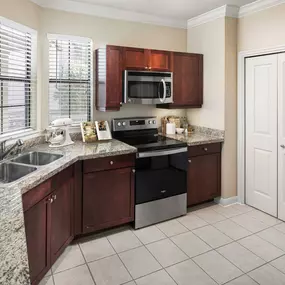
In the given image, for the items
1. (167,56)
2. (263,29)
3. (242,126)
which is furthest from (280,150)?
(167,56)

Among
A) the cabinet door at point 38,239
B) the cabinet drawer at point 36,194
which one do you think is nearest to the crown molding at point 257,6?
the cabinet drawer at point 36,194

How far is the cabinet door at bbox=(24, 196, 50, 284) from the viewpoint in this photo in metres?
1.91

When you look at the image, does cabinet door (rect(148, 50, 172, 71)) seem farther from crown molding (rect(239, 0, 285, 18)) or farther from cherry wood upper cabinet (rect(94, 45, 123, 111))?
→ crown molding (rect(239, 0, 285, 18))

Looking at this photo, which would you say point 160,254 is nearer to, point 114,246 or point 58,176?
point 114,246

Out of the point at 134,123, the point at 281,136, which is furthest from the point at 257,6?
the point at 134,123

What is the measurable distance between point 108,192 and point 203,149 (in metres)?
1.40

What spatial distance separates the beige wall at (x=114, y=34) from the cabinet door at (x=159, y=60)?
0.36 metres

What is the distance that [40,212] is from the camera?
2.06m

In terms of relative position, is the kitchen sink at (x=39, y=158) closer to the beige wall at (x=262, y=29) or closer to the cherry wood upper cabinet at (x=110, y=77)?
the cherry wood upper cabinet at (x=110, y=77)

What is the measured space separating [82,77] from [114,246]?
2.05 m

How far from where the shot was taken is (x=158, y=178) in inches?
123

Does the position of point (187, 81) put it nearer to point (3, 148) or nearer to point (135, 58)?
point (135, 58)

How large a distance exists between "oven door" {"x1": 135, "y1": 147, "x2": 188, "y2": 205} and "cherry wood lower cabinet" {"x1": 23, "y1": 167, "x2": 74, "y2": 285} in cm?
77

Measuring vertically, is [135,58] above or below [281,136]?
above
